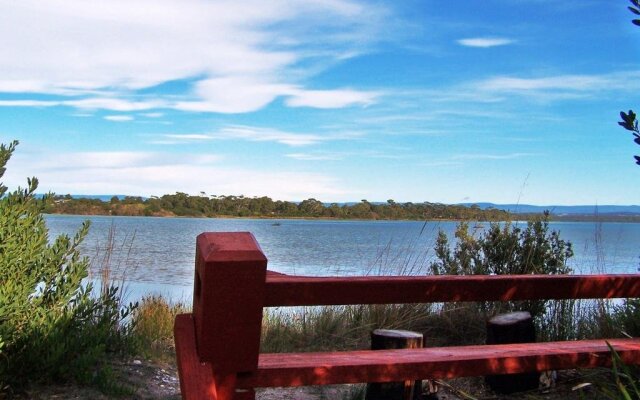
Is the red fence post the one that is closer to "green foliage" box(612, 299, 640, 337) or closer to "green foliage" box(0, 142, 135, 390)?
"green foliage" box(0, 142, 135, 390)

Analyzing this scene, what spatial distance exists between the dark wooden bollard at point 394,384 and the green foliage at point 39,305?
1.81 m

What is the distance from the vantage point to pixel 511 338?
510 centimetres

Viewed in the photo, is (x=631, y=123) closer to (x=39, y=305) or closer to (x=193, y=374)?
(x=193, y=374)

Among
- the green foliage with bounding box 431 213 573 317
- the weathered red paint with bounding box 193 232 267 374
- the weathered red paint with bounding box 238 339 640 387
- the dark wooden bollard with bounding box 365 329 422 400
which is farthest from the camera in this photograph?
the green foliage with bounding box 431 213 573 317

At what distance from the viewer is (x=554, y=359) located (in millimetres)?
2676

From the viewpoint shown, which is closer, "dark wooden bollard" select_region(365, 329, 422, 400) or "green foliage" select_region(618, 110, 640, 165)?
"green foliage" select_region(618, 110, 640, 165)

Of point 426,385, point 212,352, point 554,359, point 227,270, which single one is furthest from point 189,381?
point 426,385

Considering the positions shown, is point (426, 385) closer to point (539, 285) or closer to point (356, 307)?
point (539, 285)

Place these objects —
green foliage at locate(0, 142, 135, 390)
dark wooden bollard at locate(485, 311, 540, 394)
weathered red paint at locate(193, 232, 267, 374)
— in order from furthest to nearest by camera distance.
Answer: dark wooden bollard at locate(485, 311, 540, 394), green foliage at locate(0, 142, 135, 390), weathered red paint at locate(193, 232, 267, 374)

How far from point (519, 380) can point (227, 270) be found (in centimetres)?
391

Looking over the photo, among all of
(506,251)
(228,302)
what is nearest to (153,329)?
(506,251)

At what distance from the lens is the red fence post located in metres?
1.72

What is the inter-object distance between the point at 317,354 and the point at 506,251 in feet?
19.4

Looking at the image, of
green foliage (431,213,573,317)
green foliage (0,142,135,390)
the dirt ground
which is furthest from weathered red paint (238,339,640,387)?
green foliage (431,213,573,317)
